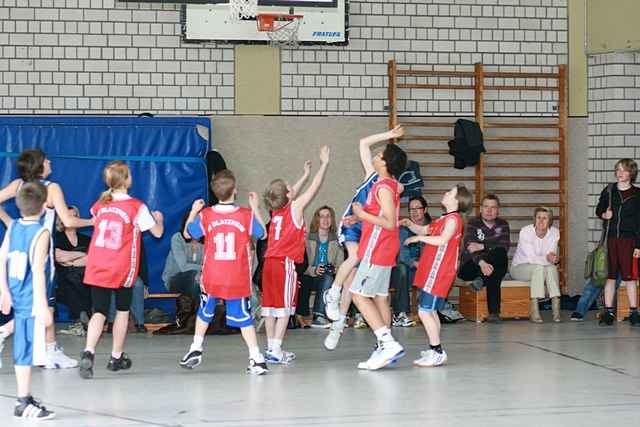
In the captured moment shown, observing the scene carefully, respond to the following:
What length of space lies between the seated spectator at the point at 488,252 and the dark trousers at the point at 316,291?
68.1 inches

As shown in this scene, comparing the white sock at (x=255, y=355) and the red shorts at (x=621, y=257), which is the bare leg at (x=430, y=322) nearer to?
the white sock at (x=255, y=355)

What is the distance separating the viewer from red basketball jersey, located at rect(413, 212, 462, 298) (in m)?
9.16

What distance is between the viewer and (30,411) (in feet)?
22.5

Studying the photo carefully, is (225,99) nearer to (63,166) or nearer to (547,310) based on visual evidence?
(63,166)

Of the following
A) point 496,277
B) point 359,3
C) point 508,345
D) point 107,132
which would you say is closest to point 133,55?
point 107,132

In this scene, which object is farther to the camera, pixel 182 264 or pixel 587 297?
pixel 587 297

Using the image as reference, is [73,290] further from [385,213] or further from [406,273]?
[385,213]

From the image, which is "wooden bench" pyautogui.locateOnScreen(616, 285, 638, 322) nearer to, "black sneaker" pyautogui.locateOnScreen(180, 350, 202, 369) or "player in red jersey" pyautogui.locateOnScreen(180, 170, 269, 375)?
"player in red jersey" pyautogui.locateOnScreen(180, 170, 269, 375)

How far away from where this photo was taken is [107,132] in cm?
1340

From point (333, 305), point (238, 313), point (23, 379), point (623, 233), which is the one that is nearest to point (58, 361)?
point (238, 313)

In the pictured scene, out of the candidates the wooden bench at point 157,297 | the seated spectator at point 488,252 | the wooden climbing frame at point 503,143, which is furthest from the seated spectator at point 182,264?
the wooden climbing frame at point 503,143

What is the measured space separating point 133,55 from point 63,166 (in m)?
1.76

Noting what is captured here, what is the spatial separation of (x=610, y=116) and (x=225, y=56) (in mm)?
5335

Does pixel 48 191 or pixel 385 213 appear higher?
pixel 48 191
